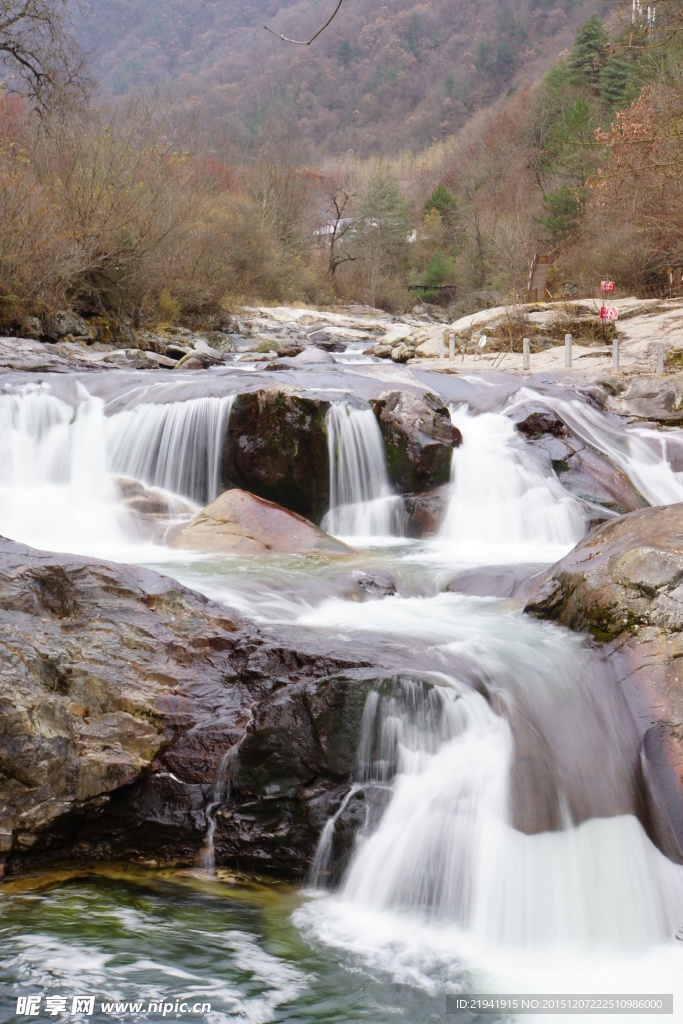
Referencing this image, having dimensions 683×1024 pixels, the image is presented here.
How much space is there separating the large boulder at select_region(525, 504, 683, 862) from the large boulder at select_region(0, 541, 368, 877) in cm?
145

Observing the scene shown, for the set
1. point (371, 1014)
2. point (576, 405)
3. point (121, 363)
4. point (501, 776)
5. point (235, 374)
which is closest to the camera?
point (371, 1014)

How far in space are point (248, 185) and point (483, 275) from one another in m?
12.2

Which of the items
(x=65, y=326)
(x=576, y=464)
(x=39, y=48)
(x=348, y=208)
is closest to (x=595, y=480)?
(x=576, y=464)

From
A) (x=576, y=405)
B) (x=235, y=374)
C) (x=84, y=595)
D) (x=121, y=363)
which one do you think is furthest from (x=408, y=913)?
(x=121, y=363)

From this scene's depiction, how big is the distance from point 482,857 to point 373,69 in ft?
362

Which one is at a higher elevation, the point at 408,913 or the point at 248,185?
the point at 248,185

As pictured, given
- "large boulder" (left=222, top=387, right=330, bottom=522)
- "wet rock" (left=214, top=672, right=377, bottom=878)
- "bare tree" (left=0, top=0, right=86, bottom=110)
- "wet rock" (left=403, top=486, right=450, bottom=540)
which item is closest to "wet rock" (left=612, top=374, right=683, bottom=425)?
"wet rock" (left=403, top=486, right=450, bottom=540)

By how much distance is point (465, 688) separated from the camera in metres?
4.61

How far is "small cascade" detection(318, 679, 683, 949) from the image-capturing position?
3877 millimetres

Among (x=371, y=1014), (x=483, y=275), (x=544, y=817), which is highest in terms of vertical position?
(x=483, y=275)

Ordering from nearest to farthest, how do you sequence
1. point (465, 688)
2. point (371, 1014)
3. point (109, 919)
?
1. point (371, 1014)
2. point (109, 919)
3. point (465, 688)

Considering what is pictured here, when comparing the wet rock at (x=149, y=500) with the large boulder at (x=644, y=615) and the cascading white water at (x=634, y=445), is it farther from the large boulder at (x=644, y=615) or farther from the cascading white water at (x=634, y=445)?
the cascading white water at (x=634, y=445)

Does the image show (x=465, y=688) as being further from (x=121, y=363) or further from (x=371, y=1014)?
(x=121, y=363)

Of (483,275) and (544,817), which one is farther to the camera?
(483,275)
